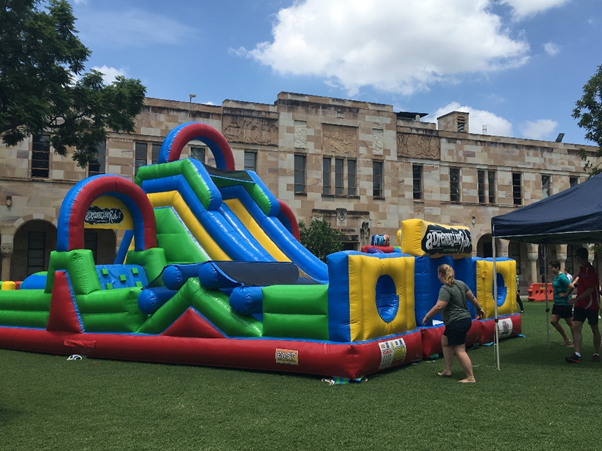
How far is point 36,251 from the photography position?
22625mm

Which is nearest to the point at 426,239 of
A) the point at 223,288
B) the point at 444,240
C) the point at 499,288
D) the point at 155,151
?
the point at 444,240

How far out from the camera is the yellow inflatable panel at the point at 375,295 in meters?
7.54

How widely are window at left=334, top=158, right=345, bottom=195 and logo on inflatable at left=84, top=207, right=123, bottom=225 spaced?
15528 mm

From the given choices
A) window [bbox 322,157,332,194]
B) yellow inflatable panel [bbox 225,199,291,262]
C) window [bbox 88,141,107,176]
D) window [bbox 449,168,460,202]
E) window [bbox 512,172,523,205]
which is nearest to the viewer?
yellow inflatable panel [bbox 225,199,291,262]

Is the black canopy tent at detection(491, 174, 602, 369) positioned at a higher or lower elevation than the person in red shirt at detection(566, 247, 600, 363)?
higher

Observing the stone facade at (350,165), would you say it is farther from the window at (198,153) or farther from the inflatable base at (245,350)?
the inflatable base at (245,350)

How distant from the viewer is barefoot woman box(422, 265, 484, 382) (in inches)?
289

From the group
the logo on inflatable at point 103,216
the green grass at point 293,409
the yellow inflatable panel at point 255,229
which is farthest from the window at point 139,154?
the green grass at point 293,409

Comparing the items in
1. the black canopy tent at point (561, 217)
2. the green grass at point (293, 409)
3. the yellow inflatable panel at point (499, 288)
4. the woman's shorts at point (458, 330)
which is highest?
the black canopy tent at point (561, 217)

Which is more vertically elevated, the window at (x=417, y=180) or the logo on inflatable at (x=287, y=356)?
the window at (x=417, y=180)

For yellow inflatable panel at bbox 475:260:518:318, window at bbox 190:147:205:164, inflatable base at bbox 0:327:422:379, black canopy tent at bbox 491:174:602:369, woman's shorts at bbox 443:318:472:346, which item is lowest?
inflatable base at bbox 0:327:422:379

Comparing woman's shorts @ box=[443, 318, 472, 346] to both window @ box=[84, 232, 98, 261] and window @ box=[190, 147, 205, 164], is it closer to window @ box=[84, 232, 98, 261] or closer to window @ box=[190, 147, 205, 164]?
window @ box=[190, 147, 205, 164]

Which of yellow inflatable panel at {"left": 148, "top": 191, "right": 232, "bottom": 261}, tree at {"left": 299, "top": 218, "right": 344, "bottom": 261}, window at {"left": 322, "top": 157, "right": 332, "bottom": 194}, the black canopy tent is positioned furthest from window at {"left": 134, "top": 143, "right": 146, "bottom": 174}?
the black canopy tent

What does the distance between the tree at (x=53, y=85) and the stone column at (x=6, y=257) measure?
4.25m
